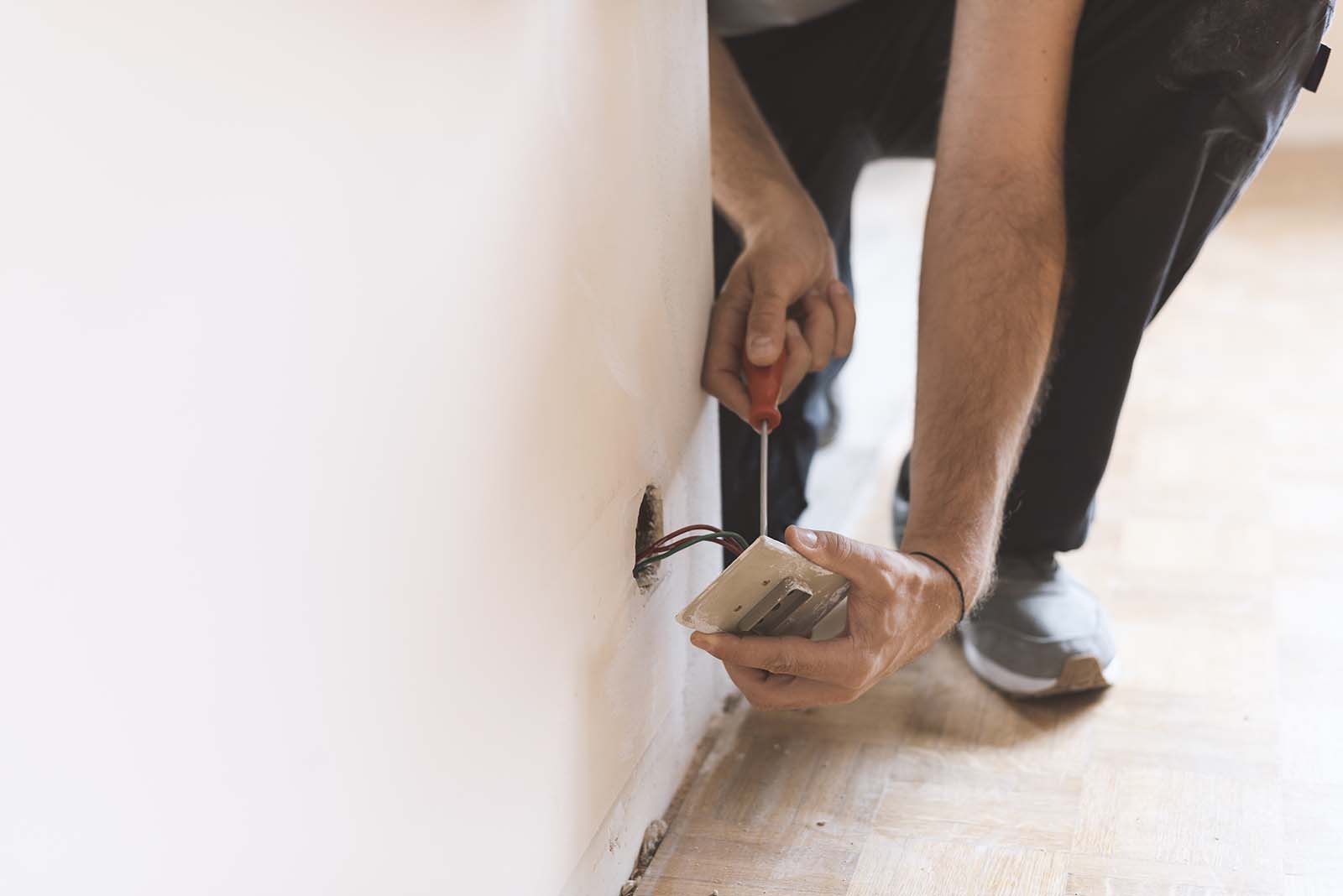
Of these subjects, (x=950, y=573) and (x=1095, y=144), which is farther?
(x=1095, y=144)

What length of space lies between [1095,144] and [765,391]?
379 mm

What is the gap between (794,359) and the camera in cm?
90

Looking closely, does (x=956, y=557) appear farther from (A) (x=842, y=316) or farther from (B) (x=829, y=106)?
(B) (x=829, y=106)

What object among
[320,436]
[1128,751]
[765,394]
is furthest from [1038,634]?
[320,436]

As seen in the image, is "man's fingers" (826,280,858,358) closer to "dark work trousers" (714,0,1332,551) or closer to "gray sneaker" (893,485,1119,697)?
"dark work trousers" (714,0,1332,551)

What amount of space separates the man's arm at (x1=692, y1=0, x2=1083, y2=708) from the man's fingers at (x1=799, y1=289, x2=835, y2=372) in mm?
67

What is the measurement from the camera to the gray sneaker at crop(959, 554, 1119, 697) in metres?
1.03

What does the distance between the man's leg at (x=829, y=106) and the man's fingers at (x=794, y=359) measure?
241mm

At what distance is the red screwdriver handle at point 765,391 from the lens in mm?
859

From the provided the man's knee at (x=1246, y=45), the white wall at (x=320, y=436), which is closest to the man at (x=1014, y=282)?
the man's knee at (x=1246, y=45)

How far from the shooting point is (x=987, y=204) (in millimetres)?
932

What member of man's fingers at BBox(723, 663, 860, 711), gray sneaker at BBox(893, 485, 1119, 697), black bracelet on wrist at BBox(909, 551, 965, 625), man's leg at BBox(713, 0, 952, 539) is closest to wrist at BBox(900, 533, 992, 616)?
black bracelet on wrist at BBox(909, 551, 965, 625)

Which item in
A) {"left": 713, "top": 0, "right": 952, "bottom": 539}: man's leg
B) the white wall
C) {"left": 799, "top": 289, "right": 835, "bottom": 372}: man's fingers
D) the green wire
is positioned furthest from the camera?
{"left": 713, "top": 0, "right": 952, "bottom": 539}: man's leg

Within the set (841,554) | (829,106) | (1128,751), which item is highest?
(829,106)
